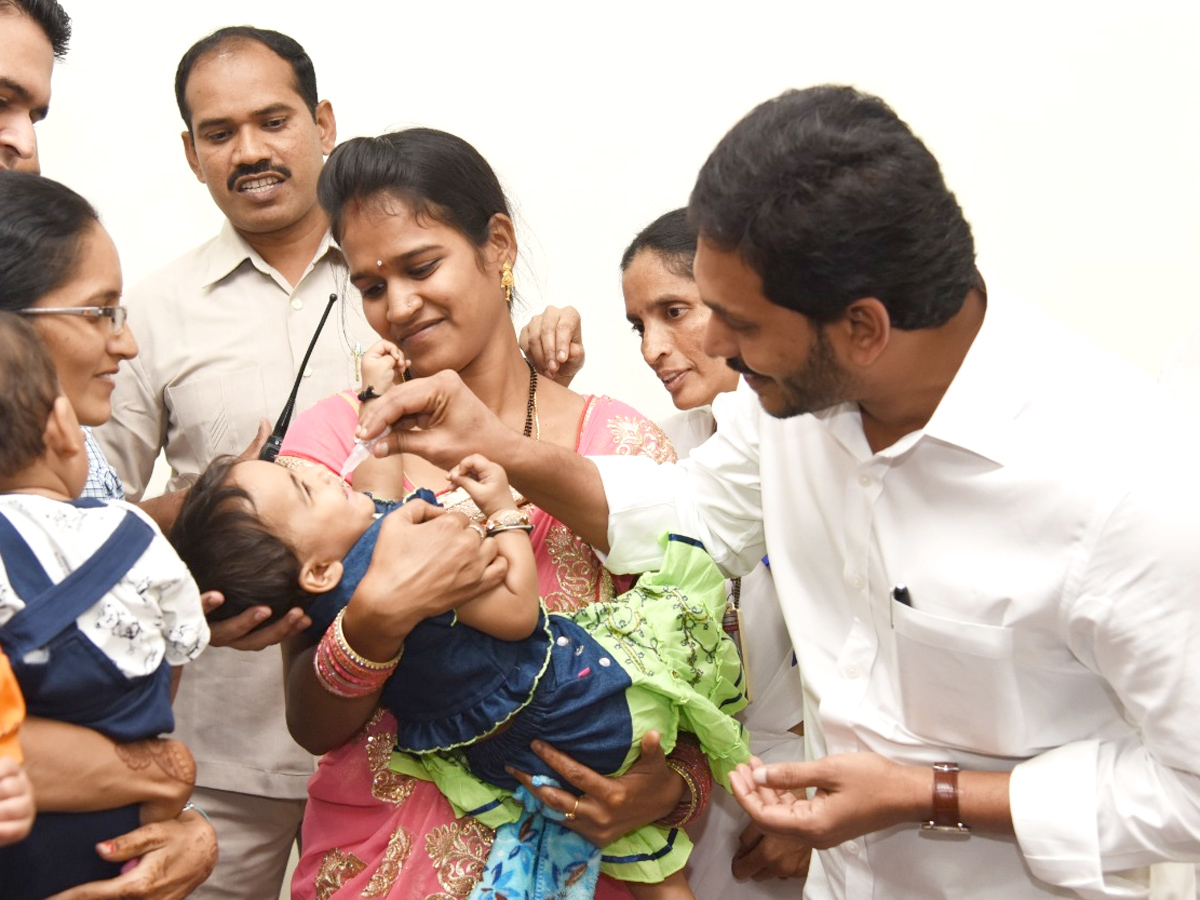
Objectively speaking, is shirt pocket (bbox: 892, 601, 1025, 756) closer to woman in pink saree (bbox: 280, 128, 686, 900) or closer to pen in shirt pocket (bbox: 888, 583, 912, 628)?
pen in shirt pocket (bbox: 888, 583, 912, 628)

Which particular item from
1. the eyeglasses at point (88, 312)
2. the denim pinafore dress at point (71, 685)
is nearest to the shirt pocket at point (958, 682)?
the denim pinafore dress at point (71, 685)

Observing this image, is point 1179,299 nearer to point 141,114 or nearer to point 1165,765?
point 1165,765

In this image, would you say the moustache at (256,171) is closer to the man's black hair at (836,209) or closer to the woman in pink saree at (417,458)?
the woman in pink saree at (417,458)

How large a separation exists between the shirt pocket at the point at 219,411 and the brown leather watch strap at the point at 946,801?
175cm

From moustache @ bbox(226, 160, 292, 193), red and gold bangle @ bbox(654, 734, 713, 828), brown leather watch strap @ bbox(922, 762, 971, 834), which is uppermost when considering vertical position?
moustache @ bbox(226, 160, 292, 193)

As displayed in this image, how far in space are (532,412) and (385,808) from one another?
0.77 metres

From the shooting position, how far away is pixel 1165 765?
1.58 metres

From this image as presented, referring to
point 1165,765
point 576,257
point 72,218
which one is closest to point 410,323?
point 72,218

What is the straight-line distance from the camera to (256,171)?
9.34 feet

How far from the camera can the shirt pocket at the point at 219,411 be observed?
9.04 feet

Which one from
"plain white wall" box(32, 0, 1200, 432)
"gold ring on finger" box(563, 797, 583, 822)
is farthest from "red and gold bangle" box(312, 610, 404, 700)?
"plain white wall" box(32, 0, 1200, 432)

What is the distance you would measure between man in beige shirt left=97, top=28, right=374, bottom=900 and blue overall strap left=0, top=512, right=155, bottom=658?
132 cm

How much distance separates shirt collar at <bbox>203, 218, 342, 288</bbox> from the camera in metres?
2.91

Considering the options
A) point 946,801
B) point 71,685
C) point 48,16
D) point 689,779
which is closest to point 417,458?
point 689,779
